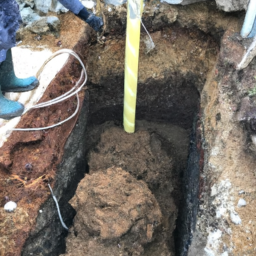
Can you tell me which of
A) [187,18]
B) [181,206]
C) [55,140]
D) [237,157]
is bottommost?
[181,206]

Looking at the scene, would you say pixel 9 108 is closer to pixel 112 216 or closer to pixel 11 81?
pixel 11 81

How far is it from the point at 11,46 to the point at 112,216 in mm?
1184

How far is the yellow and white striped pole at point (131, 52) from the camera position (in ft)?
5.97

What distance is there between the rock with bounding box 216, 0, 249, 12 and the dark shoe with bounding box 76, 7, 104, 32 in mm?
875

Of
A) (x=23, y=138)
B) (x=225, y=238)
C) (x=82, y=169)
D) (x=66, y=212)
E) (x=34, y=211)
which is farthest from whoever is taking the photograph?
(x=82, y=169)

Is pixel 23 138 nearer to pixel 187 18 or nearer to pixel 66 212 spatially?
pixel 66 212

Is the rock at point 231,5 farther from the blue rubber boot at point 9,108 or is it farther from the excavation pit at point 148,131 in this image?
the blue rubber boot at point 9,108

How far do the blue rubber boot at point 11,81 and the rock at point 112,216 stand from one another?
812 millimetres

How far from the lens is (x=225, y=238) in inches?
58.7

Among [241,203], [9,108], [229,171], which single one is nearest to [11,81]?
[9,108]

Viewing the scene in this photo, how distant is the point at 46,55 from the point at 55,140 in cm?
73

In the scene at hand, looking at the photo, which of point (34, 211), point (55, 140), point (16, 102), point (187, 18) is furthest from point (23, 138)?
point (187, 18)

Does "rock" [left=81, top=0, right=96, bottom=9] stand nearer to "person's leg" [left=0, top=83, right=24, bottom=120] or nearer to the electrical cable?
the electrical cable

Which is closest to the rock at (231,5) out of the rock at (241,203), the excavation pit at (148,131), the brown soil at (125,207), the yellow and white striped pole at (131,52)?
the excavation pit at (148,131)
